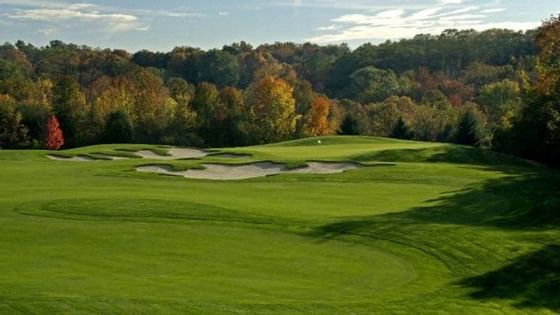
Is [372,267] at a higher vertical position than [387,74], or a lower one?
lower

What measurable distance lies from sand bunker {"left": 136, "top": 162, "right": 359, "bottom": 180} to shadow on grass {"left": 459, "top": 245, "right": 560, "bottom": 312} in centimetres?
1920

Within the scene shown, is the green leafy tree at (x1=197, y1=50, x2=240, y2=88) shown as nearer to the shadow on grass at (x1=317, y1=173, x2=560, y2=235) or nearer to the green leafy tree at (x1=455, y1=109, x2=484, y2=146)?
the green leafy tree at (x1=455, y1=109, x2=484, y2=146)

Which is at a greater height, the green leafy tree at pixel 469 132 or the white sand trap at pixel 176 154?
the green leafy tree at pixel 469 132

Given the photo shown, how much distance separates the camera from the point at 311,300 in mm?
13820

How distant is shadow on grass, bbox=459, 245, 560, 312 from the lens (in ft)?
51.3

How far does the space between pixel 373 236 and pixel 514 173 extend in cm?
1875

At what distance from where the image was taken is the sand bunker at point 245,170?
36.3 m

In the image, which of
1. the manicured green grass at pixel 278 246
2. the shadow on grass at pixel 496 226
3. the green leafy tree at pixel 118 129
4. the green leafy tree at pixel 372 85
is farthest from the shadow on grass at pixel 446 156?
the green leafy tree at pixel 372 85

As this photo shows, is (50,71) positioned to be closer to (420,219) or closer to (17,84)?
(17,84)

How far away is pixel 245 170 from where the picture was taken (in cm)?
3806

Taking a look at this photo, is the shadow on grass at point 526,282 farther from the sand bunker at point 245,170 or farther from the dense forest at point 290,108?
the dense forest at point 290,108

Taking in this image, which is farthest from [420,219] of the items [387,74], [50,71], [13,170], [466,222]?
[50,71]

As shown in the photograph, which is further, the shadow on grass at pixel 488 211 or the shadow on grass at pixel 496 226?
the shadow on grass at pixel 488 211

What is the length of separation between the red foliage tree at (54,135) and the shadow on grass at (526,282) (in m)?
72.2
